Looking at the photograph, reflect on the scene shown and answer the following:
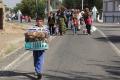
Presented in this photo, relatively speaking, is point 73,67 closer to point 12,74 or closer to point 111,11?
point 12,74

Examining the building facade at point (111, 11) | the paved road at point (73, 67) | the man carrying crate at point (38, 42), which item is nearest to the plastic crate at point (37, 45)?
the man carrying crate at point (38, 42)

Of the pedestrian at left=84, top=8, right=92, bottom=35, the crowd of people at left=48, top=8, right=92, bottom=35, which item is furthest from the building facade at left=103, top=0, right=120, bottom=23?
the pedestrian at left=84, top=8, right=92, bottom=35

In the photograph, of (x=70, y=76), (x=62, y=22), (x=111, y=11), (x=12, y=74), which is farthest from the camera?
(x=111, y=11)

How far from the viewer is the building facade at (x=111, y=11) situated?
9194cm

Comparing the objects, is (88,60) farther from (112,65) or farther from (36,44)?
(36,44)

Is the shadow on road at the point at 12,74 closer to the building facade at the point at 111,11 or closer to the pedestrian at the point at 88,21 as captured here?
the pedestrian at the point at 88,21

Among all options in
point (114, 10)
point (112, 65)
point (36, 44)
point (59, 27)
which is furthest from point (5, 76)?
point (114, 10)

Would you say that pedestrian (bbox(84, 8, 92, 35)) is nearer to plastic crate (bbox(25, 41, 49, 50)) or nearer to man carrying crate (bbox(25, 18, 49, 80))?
man carrying crate (bbox(25, 18, 49, 80))

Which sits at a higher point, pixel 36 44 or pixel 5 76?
pixel 36 44

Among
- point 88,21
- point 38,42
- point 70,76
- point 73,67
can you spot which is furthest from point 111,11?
point 38,42

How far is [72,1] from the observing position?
4660 inches

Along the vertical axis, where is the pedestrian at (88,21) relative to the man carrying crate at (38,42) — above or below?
below

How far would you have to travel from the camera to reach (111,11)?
9856 cm

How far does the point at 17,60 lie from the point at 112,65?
3.68m
